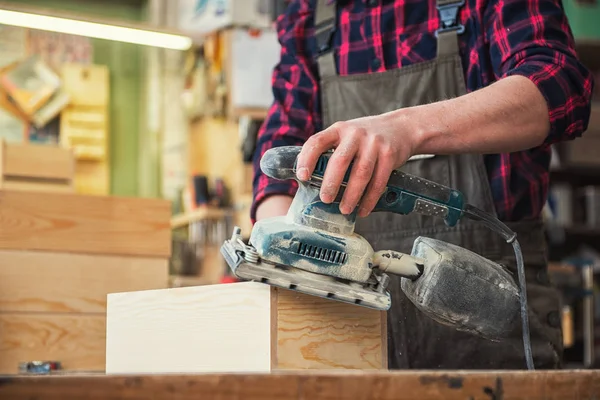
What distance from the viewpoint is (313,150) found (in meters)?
1.21

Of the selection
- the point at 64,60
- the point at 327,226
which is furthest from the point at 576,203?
the point at 327,226

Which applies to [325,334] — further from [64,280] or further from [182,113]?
[182,113]

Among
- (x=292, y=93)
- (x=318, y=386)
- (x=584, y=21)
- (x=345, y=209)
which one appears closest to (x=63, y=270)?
(x=292, y=93)

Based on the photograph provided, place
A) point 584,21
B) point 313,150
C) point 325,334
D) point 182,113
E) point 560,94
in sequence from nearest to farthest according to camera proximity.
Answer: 1. point 313,150
2. point 325,334
3. point 560,94
4. point 584,21
5. point 182,113

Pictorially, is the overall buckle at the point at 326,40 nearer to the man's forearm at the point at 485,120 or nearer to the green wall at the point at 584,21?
the man's forearm at the point at 485,120

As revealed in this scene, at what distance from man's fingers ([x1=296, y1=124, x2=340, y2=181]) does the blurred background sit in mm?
2423

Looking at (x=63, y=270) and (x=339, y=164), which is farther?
(x=63, y=270)

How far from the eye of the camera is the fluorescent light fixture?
15.2 feet

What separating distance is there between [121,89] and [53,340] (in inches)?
205

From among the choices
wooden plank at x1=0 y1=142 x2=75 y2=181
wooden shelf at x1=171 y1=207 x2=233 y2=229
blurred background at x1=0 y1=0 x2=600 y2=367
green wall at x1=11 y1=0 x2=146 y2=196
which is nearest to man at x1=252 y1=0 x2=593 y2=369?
wooden plank at x1=0 y1=142 x2=75 y2=181

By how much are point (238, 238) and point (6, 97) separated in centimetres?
550

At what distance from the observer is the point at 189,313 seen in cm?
137

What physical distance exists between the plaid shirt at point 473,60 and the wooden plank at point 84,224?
0.39 m

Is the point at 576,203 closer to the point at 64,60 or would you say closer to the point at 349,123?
the point at 64,60
